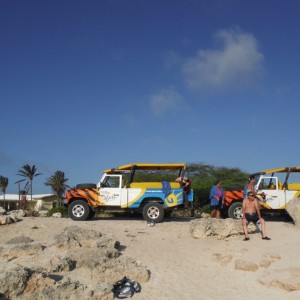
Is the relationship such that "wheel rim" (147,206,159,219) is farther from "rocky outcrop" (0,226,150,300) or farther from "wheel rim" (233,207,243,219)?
"rocky outcrop" (0,226,150,300)

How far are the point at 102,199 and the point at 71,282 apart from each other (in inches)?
284

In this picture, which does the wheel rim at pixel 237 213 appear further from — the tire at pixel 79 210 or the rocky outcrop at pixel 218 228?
the tire at pixel 79 210

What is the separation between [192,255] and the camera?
37.2 feet

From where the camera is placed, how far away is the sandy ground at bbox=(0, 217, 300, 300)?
29.8 ft

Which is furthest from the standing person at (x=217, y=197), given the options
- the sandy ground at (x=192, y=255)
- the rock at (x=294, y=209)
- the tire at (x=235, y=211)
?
the rock at (x=294, y=209)

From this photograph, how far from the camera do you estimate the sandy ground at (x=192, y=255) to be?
907 centimetres

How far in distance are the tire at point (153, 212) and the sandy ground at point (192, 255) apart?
0.26 meters

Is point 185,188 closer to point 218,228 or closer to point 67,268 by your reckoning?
point 218,228

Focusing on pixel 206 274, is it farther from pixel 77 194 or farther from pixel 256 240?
pixel 77 194

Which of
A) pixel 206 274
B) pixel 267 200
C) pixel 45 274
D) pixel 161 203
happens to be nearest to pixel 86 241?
pixel 45 274

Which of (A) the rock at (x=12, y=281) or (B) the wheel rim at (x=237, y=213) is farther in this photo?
(B) the wheel rim at (x=237, y=213)

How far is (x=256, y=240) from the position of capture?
472 inches

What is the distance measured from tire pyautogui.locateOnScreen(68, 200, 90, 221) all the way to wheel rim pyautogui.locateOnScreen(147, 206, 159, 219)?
91.9 inches

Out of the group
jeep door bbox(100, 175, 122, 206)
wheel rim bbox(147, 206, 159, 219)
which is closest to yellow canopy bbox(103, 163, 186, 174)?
jeep door bbox(100, 175, 122, 206)
